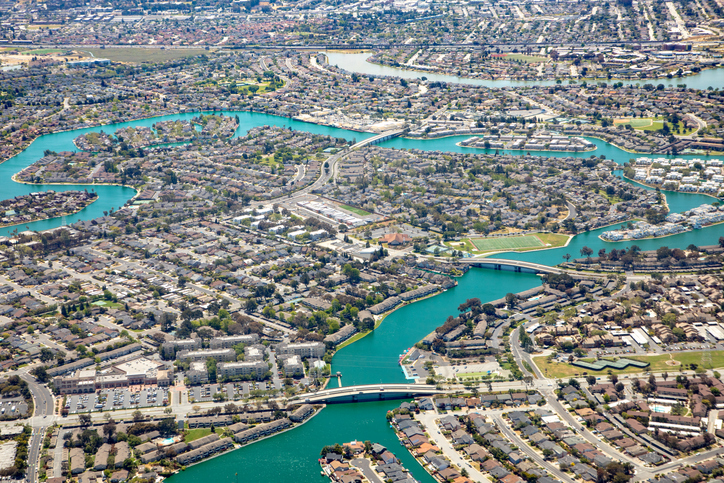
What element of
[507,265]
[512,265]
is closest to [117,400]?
[507,265]

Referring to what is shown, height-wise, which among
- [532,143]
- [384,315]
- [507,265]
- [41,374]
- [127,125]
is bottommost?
[384,315]

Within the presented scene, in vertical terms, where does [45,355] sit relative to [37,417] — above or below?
above

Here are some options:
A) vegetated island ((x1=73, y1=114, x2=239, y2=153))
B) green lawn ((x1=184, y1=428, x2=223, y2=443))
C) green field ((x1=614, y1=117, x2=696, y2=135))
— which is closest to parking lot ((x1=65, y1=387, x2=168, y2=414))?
green lawn ((x1=184, y1=428, x2=223, y2=443))

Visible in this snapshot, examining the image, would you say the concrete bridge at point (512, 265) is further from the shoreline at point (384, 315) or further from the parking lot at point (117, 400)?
the parking lot at point (117, 400)

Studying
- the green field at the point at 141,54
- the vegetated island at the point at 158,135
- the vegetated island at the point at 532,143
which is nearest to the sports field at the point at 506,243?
the vegetated island at the point at 532,143

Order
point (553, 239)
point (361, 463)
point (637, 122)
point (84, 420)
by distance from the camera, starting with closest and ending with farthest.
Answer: point (361, 463) < point (84, 420) < point (553, 239) < point (637, 122)

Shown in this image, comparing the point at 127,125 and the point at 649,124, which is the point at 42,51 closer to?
the point at 127,125

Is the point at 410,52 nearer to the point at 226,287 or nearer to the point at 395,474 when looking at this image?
the point at 226,287

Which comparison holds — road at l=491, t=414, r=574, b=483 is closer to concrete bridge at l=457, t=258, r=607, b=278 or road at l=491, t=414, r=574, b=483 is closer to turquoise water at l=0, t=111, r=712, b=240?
concrete bridge at l=457, t=258, r=607, b=278
